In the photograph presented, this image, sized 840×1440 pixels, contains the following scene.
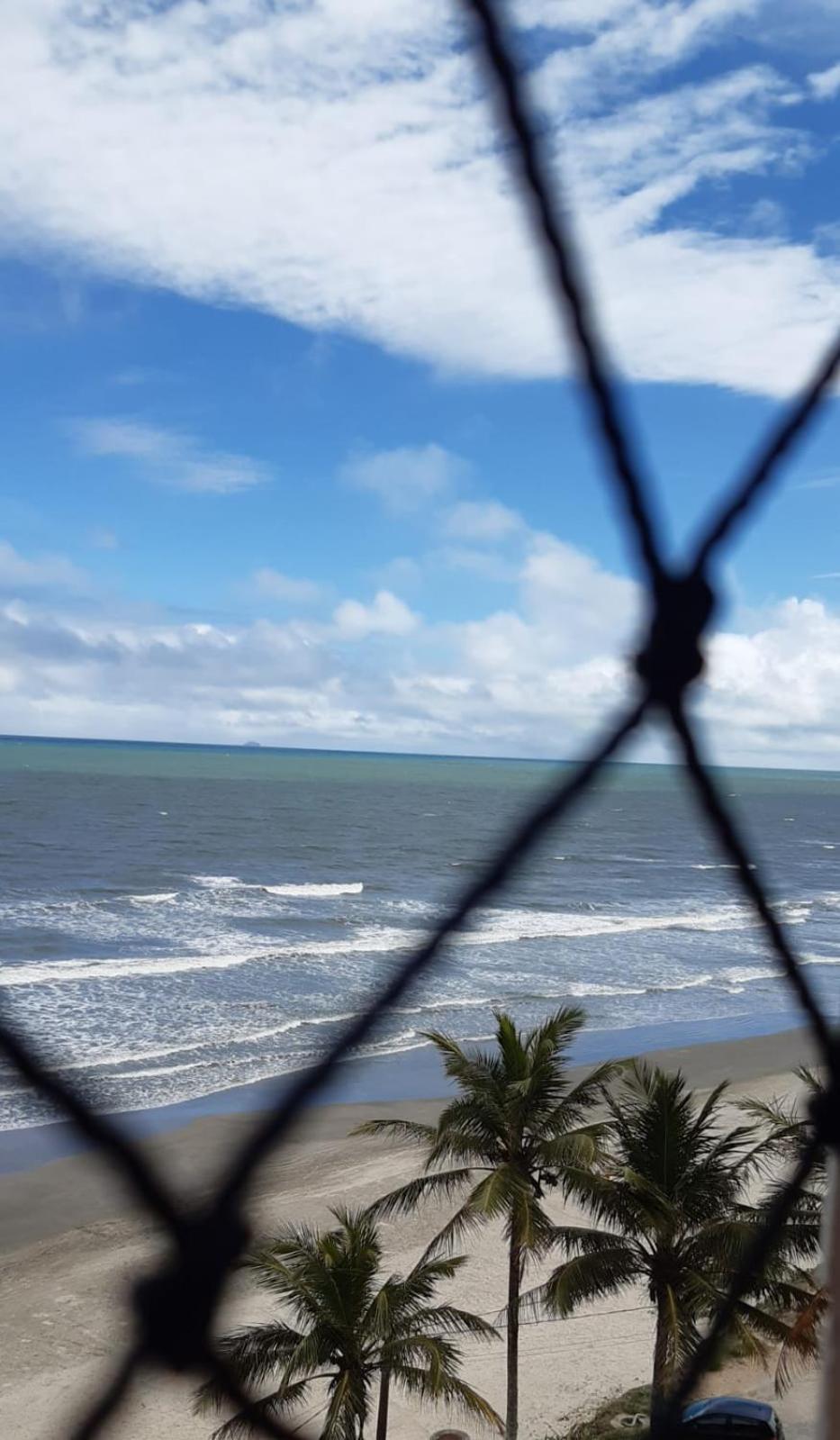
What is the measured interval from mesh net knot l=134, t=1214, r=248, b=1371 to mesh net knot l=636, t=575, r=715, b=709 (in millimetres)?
450

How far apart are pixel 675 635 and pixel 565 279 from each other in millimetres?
249

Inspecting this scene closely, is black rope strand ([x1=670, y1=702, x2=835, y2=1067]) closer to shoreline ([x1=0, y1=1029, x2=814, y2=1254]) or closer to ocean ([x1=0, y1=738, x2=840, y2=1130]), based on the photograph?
ocean ([x1=0, y1=738, x2=840, y2=1130])

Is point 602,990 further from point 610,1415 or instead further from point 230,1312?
point 230,1312

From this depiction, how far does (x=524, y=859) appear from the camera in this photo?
0.86 meters

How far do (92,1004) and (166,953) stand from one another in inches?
246

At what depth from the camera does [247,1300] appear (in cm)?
1734

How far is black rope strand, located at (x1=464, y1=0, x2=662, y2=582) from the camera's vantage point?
2.74 ft

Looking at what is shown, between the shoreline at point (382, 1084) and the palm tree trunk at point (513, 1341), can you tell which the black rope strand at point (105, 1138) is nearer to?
the palm tree trunk at point (513, 1341)

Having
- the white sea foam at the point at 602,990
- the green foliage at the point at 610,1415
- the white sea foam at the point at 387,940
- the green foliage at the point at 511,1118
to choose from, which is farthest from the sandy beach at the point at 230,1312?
the white sea foam at the point at 602,990

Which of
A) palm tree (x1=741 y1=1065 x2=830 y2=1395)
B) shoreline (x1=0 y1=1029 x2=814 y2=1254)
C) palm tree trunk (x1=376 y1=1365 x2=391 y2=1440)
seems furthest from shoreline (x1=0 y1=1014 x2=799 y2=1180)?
palm tree (x1=741 y1=1065 x2=830 y2=1395)

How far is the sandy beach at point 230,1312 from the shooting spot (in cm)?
1476

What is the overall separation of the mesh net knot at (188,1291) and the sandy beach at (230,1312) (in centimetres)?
1124

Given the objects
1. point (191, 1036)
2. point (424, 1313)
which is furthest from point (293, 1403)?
point (191, 1036)

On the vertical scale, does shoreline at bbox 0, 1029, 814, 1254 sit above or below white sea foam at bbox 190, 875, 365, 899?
below
